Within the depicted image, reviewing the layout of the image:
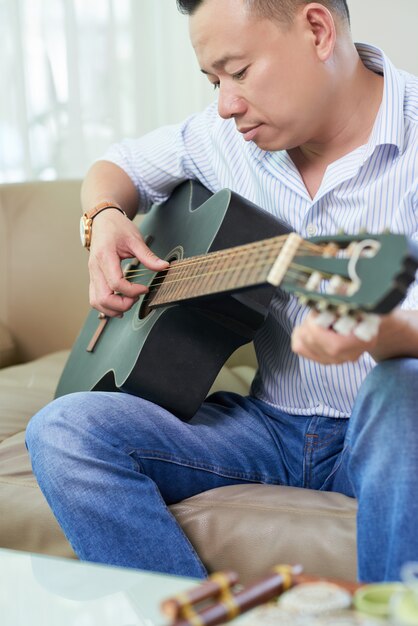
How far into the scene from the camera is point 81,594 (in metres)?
0.89

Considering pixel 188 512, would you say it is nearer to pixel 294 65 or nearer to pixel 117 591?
pixel 117 591

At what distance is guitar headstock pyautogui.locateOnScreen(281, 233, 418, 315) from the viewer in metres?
0.77

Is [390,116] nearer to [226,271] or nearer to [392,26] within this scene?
[226,271]

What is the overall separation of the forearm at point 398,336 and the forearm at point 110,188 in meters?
0.75

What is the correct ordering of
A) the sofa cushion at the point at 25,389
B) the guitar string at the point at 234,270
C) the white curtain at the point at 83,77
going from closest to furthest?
the guitar string at the point at 234,270
the sofa cushion at the point at 25,389
the white curtain at the point at 83,77

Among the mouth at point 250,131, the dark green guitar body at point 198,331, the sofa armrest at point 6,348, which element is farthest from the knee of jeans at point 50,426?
the sofa armrest at point 6,348


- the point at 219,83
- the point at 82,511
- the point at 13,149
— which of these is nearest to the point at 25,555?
the point at 82,511

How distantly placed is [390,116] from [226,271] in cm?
37

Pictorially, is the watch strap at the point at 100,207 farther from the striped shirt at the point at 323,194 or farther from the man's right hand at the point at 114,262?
the striped shirt at the point at 323,194

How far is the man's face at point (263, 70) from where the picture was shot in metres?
1.26

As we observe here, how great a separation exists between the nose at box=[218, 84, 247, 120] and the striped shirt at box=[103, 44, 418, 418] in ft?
0.44

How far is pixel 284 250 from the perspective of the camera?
0.92 metres

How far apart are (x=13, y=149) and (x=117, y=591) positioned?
6.67ft

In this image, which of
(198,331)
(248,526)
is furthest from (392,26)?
(248,526)
